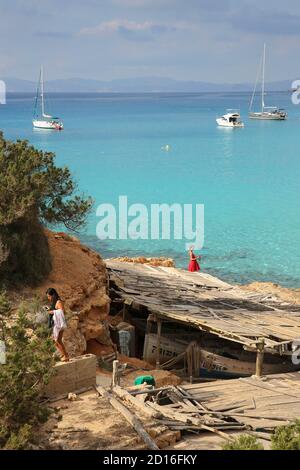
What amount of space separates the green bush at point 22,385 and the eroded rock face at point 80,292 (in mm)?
3507

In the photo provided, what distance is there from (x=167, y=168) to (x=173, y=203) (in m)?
16.0

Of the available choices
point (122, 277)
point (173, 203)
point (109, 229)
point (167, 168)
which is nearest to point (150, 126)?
point (167, 168)

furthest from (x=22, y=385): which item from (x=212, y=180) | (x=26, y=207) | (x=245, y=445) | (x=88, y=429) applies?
(x=212, y=180)

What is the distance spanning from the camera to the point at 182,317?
15414 millimetres

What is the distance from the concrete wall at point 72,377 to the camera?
10.1 metres

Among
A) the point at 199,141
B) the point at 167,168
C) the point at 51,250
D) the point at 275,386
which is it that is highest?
the point at 199,141

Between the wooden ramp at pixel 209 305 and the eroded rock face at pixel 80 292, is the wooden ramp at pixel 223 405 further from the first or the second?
the eroded rock face at pixel 80 292

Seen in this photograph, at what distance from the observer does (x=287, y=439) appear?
24.8ft

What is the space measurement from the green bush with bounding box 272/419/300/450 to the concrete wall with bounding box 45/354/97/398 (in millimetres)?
3639

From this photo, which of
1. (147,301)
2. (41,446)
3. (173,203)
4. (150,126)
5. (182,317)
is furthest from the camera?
(150,126)

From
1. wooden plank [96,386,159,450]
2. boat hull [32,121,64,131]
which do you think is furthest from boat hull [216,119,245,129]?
wooden plank [96,386,159,450]

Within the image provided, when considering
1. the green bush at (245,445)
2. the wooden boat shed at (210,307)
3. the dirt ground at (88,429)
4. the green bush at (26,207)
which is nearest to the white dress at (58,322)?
the dirt ground at (88,429)

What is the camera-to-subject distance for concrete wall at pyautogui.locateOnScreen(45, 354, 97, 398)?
10.1m
